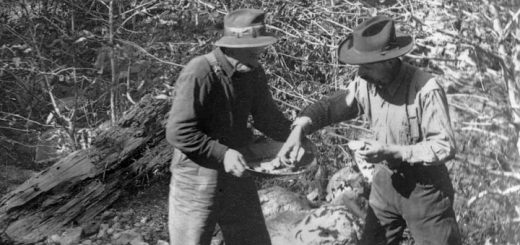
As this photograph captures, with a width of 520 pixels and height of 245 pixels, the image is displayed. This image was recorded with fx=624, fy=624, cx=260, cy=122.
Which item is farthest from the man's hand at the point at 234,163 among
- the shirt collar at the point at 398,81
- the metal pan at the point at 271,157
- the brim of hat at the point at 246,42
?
the shirt collar at the point at 398,81

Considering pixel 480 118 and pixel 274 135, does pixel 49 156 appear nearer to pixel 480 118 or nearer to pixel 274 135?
pixel 274 135

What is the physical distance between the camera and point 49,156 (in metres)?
7.16

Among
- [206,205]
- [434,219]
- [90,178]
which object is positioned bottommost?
[90,178]

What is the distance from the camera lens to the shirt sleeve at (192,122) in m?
3.22

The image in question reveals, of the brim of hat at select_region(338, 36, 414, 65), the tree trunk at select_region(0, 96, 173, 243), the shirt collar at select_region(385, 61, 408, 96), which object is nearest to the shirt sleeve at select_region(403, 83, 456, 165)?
the shirt collar at select_region(385, 61, 408, 96)

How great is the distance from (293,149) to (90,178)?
2.58 meters

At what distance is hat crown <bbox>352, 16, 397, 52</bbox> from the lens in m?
3.21

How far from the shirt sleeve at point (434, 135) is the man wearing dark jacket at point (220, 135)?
863mm

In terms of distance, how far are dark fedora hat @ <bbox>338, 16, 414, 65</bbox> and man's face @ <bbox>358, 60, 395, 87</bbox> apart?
6cm

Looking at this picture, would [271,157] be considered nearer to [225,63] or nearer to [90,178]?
[225,63]

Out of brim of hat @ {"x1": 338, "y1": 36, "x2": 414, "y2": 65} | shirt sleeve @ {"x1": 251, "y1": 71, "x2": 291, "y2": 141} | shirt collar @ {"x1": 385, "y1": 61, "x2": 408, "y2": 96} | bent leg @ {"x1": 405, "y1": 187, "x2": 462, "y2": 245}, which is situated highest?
brim of hat @ {"x1": 338, "y1": 36, "x2": 414, "y2": 65}

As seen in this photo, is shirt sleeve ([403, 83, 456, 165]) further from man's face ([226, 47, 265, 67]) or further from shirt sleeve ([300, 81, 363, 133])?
man's face ([226, 47, 265, 67])

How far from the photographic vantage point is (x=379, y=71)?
3238 mm

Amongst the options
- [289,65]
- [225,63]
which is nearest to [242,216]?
[225,63]
